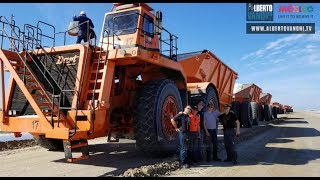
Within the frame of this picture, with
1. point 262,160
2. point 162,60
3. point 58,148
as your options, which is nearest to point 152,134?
point 162,60

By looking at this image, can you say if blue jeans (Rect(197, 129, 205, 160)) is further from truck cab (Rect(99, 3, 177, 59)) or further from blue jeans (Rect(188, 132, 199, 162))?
truck cab (Rect(99, 3, 177, 59))

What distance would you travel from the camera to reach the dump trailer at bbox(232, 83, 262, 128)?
17422 millimetres

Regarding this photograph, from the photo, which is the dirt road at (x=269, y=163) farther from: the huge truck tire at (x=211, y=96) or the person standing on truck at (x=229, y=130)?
the huge truck tire at (x=211, y=96)

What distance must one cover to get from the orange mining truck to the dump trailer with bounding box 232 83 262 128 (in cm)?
929

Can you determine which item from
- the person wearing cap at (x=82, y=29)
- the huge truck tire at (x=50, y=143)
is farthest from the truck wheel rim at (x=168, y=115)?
the huge truck tire at (x=50, y=143)

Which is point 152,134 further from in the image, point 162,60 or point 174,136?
point 162,60

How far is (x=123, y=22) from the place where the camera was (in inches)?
330

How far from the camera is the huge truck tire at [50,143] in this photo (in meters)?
9.12

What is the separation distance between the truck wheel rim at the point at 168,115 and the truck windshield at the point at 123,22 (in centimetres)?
184

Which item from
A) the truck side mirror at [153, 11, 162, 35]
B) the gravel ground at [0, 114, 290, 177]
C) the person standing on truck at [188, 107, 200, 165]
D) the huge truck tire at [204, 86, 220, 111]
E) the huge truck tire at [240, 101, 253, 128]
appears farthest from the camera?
the huge truck tire at [240, 101, 253, 128]

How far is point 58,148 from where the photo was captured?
9.44 m

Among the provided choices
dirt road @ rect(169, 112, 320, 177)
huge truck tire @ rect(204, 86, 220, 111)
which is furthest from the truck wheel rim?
huge truck tire @ rect(204, 86, 220, 111)

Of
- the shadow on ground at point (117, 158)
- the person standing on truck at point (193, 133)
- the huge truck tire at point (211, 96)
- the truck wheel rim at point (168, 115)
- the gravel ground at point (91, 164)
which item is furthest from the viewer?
the huge truck tire at point (211, 96)

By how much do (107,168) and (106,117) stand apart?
3.39 ft
